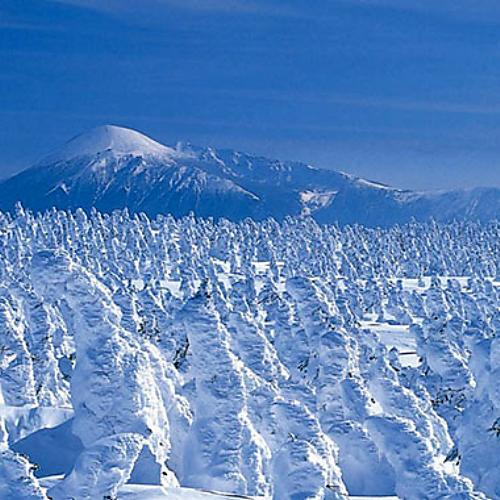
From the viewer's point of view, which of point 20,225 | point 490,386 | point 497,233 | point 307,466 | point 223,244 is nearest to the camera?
point 307,466

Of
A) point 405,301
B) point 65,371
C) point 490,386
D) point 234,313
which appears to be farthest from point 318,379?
point 405,301

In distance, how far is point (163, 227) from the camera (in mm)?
157750

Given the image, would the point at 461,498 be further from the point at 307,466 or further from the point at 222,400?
the point at 222,400

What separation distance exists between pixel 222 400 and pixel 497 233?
176516 mm

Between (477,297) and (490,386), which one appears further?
(477,297)

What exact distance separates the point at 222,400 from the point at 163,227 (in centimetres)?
13622

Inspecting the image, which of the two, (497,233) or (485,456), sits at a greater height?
(485,456)

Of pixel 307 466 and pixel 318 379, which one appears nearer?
pixel 307 466

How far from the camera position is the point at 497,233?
632ft

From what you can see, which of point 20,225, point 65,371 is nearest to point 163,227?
point 20,225

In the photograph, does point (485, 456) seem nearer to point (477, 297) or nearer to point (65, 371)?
point (65, 371)

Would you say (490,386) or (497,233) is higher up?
(490,386)

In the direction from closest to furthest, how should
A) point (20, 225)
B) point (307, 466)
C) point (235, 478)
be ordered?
1. point (307, 466)
2. point (235, 478)
3. point (20, 225)

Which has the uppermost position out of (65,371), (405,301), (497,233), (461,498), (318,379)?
(461,498)
